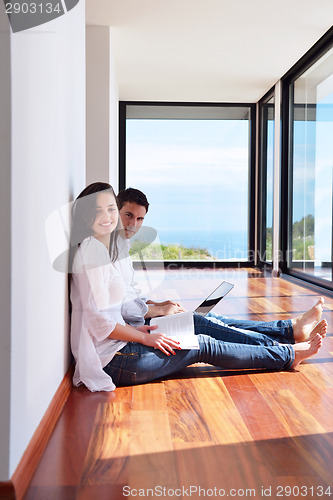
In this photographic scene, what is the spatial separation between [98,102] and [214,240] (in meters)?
3.68

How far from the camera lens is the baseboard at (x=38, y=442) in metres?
1.23

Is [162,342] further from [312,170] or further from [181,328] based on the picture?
[312,170]

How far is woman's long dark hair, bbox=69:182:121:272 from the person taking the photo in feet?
6.72

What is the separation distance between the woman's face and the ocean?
19.6 ft

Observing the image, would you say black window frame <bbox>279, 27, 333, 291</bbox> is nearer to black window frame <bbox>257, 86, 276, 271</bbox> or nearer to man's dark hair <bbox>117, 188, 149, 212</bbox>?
black window frame <bbox>257, 86, 276, 271</bbox>

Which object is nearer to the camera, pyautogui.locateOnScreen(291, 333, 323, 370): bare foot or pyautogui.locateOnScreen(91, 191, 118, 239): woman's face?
pyautogui.locateOnScreen(91, 191, 118, 239): woman's face

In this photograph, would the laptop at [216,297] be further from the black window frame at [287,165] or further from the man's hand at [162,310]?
the black window frame at [287,165]

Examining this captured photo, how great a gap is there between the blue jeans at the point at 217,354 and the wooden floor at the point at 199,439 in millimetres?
58

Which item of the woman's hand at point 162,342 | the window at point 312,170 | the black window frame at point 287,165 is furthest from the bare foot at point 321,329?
A: the black window frame at point 287,165

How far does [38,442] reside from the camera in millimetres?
1443
